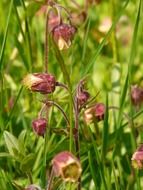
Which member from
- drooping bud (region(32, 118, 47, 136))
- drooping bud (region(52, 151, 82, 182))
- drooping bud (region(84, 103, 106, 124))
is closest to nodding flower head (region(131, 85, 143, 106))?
drooping bud (region(84, 103, 106, 124))

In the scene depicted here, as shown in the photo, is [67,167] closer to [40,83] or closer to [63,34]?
[40,83]

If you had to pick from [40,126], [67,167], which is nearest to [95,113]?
[40,126]

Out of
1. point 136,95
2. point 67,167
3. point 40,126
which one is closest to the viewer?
point 67,167

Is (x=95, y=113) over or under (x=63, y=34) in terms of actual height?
under

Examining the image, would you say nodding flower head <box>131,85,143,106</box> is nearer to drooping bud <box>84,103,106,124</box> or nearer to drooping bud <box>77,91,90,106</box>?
drooping bud <box>84,103,106,124</box>

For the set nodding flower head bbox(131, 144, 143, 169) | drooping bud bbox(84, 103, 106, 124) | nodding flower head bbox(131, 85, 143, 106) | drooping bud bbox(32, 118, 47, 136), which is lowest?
nodding flower head bbox(131, 144, 143, 169)

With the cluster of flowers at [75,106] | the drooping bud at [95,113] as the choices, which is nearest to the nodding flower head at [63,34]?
the cluster of flowers at [75,106]

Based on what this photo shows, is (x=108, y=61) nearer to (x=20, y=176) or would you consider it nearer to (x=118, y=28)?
(x=118, y=28)
